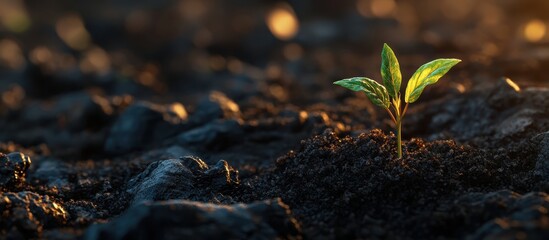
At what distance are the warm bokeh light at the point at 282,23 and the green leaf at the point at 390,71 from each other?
36.0 feet

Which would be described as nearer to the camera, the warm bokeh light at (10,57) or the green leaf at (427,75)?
the green leaf at (427,75)

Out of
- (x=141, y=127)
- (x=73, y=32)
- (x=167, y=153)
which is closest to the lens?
(x=167, y=153)

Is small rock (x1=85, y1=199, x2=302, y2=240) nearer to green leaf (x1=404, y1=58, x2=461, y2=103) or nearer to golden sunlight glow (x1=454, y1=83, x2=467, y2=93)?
green leaf (x1=404, y1=58, x2=461, y2=103)

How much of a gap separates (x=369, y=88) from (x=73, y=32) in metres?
Answer: 15.8

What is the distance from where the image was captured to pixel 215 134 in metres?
6.91

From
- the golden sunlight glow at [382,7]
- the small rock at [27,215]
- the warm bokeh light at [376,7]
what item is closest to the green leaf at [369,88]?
the small rock at [27,215]

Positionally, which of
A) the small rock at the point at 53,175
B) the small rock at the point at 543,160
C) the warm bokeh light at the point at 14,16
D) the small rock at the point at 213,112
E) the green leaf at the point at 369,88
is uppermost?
the warm bokeh light at the point at 14,16

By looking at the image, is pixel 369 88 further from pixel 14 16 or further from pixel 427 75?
pixel 14 16

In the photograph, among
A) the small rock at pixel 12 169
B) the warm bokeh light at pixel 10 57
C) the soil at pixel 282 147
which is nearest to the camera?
the soil at pixel 282 147

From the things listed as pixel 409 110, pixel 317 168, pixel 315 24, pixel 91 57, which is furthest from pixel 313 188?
pixel 315 24

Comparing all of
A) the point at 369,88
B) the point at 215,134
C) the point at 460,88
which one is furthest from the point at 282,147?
the point at 460,88

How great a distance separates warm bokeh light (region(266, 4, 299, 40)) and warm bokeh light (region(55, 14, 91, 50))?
5416 millimetres

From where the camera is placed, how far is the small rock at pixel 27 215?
423 cm

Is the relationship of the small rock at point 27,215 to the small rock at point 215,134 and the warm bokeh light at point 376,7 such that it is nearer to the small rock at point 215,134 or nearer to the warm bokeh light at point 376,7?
the small rock at point 215,134
